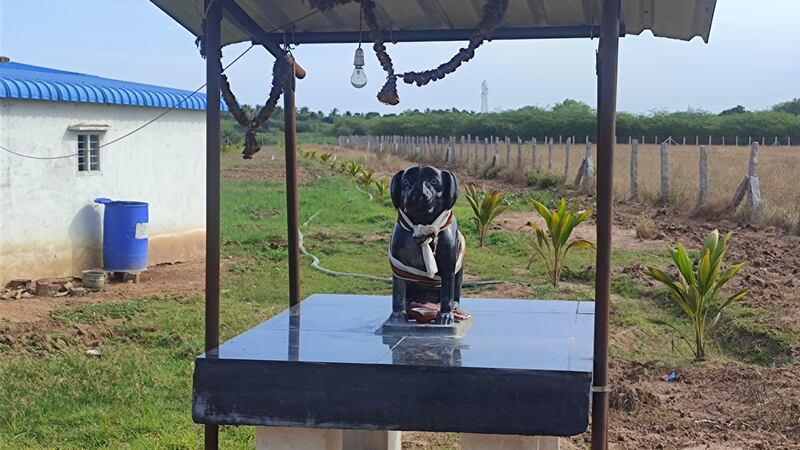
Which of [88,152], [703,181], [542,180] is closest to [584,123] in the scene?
[542,180]

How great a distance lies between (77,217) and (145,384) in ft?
17.0

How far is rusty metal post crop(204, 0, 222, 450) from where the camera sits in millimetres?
3525

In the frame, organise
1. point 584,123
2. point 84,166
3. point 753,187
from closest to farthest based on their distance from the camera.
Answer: point 84,166 → point 753,187 → point 584,123

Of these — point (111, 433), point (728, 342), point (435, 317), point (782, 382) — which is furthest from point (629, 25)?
point (728, 342)

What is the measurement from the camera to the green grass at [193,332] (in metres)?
5.10

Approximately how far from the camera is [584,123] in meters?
52.0

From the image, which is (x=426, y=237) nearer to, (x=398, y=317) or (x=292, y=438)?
(x=398, y=317)

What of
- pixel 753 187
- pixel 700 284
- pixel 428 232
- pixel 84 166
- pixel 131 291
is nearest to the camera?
pixel 428 232

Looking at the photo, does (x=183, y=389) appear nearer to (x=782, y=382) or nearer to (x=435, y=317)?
(x=435, y=317)

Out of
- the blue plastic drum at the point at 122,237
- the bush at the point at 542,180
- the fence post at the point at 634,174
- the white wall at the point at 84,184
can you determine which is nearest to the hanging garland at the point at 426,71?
the white wall at the point at 84,184

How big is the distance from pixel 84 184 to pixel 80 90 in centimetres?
106

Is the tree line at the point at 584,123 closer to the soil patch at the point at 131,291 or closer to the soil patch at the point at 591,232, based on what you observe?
the soil patch at the point at 591,232

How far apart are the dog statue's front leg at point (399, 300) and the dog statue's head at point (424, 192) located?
0.30 m

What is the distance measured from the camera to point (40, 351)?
695cm
